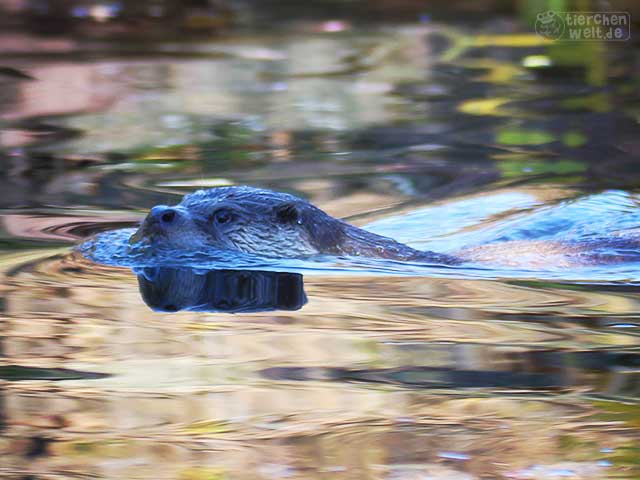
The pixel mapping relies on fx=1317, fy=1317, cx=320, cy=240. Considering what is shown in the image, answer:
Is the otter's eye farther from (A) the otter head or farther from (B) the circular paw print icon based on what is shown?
(B) the circular paw print icon

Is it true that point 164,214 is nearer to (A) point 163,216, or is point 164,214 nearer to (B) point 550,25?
(A) point 163,216

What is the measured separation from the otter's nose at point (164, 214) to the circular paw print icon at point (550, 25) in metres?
9.32

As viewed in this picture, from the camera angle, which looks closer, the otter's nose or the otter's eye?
the otter's nose

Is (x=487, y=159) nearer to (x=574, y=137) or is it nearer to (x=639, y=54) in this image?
(x=574, y=137)

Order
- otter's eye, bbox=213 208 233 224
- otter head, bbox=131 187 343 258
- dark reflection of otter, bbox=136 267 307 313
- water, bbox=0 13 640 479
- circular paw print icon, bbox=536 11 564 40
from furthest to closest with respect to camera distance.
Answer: circular paw print icon, bbox=536 11 564 40, otter's eye, bbox=213 208 233 224, otter head, bbox=131 187 343 258, dark reflection of otter, bbox=136 267 307 313, water, bbox=0 13 640 479

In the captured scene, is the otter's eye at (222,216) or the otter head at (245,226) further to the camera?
the otter's eye at (222,216)

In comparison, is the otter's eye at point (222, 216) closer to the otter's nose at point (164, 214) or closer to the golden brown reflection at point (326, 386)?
the otter's nose at point (164, 214)

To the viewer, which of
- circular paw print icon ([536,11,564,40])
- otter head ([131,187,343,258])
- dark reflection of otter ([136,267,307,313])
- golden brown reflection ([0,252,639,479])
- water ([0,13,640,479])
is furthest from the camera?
circular paw print icon ([536,11,564,40])

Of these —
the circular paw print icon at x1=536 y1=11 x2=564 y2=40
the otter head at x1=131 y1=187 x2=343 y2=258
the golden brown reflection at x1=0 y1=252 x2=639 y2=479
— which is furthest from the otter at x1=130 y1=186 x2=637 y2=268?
the circular paw print icon at x1=536 y1=11 x2=564 y2=40

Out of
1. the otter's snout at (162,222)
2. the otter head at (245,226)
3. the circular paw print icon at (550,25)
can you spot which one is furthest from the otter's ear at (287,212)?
the circular paw print icon at (550,25)

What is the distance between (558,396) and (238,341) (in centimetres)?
113

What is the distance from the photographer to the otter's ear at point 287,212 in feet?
18.4

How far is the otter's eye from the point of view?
5531 millimetres

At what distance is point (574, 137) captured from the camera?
922cm
